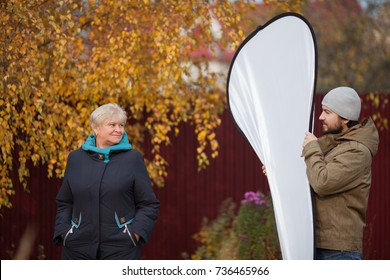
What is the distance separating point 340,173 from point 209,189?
13.9 ft

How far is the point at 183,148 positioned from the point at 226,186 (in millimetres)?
600

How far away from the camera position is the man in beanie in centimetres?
355

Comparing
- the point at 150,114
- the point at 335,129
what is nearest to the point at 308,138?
the point at 335,129

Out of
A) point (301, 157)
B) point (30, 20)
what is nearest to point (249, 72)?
point (301, 157)

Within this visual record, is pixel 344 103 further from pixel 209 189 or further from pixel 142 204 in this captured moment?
pixel 209 189

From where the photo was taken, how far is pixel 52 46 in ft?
19.8

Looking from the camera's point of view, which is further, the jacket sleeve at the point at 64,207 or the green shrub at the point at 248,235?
the green shrub at the point at 248,235

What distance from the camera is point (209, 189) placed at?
25.3ft

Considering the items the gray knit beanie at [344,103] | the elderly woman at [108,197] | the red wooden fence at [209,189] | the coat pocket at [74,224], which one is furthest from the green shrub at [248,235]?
the gray knit beanie at [344,103]

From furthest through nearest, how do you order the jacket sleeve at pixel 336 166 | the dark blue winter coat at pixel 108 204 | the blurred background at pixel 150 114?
the blurred background at pixel 150 114 → the dark blue winter coat at pixel 108 204 → the jacket sleeve at pixel 336 166

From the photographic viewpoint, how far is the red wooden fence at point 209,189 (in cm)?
768

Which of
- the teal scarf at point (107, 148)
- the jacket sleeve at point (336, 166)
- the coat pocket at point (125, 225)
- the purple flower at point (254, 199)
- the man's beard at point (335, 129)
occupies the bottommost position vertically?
the purple flower at point (254, 199)

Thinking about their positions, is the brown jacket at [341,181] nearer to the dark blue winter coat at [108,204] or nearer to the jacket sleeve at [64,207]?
the dark blue winter coat at [108,204]
